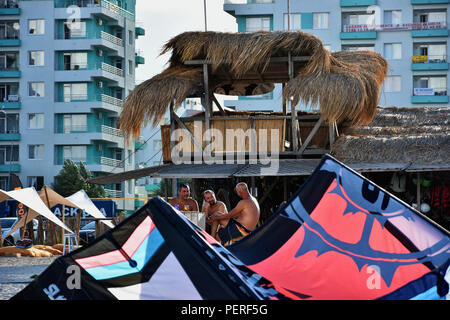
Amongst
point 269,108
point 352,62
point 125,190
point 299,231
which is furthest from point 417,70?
point 299,231

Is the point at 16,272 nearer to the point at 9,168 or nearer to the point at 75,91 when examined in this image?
the point at 9,168

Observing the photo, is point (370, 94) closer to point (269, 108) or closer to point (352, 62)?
point (352, 62)

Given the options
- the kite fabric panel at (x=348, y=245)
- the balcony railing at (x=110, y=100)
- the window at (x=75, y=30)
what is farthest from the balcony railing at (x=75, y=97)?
the kite fabric panel at (x=348, y=245)

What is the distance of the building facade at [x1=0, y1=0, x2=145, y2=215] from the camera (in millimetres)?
60094

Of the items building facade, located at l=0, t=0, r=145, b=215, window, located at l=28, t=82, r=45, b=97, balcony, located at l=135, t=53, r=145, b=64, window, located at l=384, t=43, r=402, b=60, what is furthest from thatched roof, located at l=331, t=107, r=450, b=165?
balcony, located at l=135, t=53, r=145, b=64

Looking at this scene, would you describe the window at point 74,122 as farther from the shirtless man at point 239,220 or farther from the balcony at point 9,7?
the shirtless man at point 239,220

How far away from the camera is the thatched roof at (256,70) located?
1859 centimetres

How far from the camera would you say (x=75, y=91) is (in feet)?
198

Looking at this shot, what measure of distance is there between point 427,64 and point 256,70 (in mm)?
40350

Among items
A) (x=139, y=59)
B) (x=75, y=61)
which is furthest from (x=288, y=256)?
(x=139, y=59)

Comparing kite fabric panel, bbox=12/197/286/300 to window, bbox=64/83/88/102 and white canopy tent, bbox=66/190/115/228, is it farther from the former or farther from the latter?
window, bbox=64/83/88/102

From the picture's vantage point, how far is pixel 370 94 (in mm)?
19672
